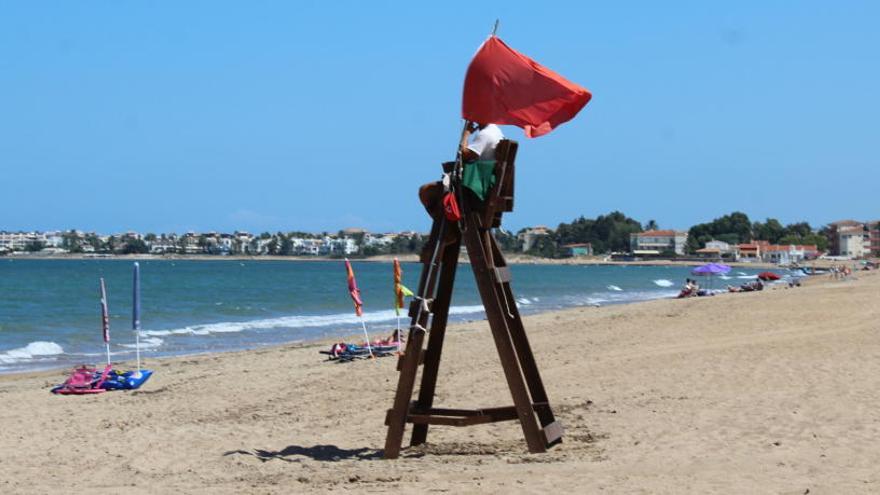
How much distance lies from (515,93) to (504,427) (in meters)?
3.20

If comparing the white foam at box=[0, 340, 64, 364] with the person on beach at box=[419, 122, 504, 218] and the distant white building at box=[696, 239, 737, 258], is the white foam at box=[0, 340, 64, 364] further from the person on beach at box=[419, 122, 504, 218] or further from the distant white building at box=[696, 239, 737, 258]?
the distant white building at box=[696, 239, 737, 258]

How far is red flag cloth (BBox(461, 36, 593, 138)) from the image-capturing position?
7.52 meters

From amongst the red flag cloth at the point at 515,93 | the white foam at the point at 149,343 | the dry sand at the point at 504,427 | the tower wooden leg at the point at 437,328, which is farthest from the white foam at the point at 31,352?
the red flag cloth at the point at 515,93

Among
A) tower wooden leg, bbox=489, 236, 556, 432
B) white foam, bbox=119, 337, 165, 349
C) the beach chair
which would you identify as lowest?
white foam, bbox=119, 337, 165, 349

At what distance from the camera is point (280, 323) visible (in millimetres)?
33156

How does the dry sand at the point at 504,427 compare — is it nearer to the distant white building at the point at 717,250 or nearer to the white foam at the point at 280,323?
the white foam at the point at 280,323

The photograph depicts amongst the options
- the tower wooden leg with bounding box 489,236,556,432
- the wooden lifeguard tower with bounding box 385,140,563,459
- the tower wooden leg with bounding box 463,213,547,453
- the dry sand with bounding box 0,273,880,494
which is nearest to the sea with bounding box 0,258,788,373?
the dry sand with bounding box 0,273,880,494

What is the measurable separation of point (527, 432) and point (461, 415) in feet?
2.19

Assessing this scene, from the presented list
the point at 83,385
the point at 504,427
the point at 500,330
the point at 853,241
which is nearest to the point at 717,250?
the point at 853,241

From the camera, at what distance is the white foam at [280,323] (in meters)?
29.3

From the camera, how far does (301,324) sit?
32.6 m

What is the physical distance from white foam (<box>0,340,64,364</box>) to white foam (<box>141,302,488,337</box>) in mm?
3626

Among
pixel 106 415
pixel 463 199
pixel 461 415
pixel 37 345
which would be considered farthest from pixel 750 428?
pixel 37 345

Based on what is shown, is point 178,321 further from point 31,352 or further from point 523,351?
point 523,351
